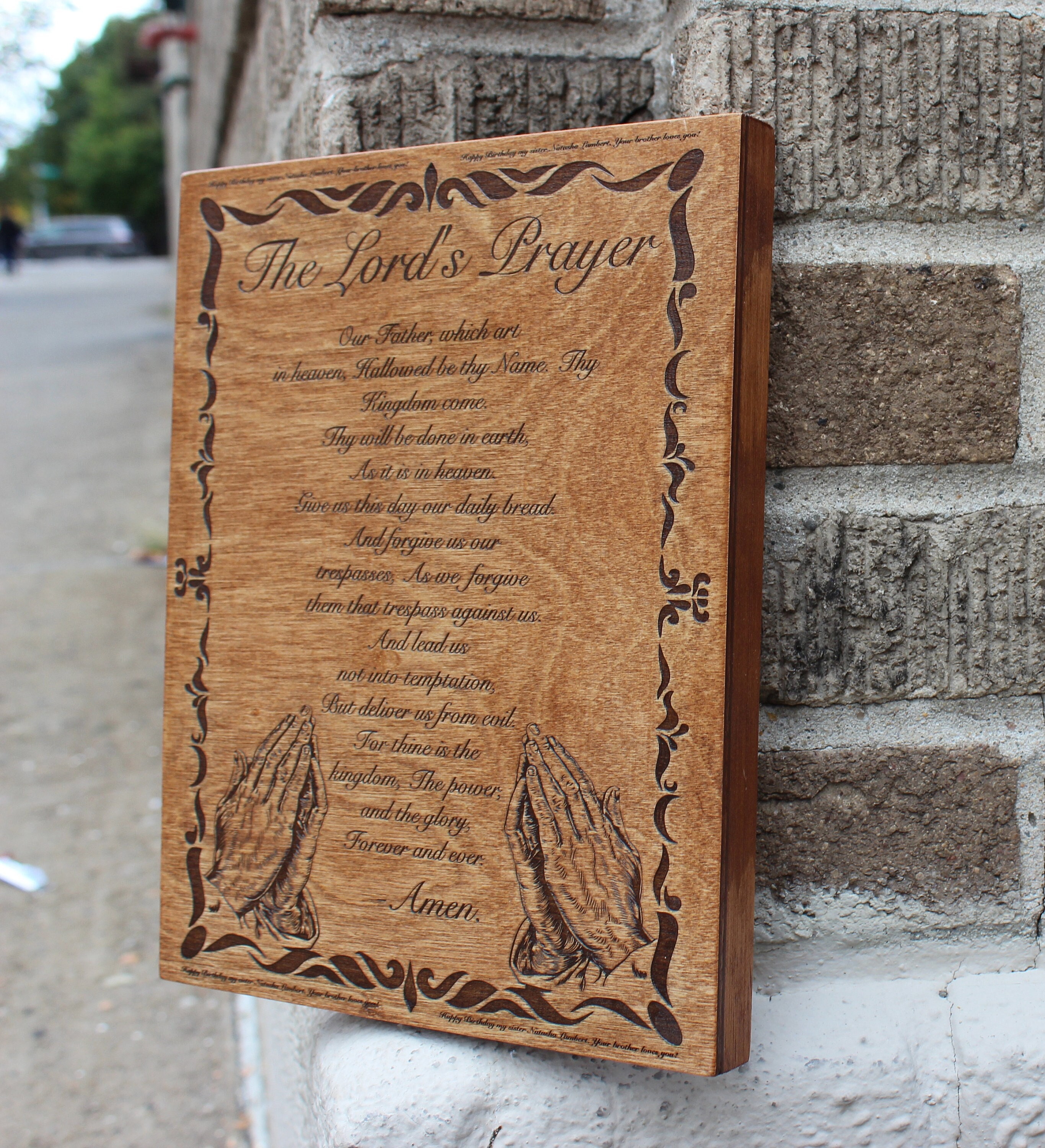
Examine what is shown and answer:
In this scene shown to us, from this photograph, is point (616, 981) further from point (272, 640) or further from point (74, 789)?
point (74, 789)

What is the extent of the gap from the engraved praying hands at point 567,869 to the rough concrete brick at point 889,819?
14 centimetres

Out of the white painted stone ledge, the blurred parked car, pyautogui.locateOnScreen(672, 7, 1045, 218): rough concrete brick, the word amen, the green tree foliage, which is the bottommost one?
the white painted stone ledge

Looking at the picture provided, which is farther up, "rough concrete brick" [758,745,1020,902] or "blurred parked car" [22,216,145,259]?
"blurred parked car" [22,216,145,259]

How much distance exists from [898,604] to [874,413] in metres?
0.14

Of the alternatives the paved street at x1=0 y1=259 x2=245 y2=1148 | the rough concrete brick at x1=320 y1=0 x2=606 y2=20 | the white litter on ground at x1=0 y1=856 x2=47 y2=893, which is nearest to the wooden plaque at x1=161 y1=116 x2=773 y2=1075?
the rough concrete brick at x1=320 y1=0 x2=606 y2=20

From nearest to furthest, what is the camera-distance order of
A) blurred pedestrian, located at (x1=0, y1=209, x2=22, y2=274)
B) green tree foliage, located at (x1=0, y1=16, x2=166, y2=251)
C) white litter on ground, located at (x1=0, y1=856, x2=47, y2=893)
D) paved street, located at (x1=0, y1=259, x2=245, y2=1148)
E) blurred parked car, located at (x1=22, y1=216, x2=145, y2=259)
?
1. paved street, located at (x1=0, y1=259, x2=245, y2=1148)
2. white litter on ground, located at (x1=0, y1=856, x2=47, y2=893)
3. blurred pedestrian, located at (x1=0, y1=209, x2=22, y2=274)
4. blurred parked car, located at (x1=22, y1=216, x2=145, y2=259)
5. green tree foliage, located at (x1=0, y1=16, x2=166, y2=251)

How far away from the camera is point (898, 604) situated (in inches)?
29.0

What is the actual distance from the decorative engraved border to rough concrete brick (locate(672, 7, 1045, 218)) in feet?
0.37

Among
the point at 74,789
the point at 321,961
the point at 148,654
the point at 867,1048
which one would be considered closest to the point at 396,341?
the point at 321,961

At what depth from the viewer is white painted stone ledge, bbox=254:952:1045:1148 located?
2.29 ft

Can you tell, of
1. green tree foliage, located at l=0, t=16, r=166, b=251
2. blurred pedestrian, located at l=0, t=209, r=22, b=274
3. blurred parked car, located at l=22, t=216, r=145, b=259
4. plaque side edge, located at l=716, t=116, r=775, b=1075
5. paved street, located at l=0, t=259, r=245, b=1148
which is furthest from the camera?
green tree foliage, located at l=0, t=16, r=166, b=251

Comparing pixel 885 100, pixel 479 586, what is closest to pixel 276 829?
pixel 479 586

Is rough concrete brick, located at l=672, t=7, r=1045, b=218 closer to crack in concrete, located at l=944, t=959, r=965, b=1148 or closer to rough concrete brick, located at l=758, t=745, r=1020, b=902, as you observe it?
rough concrete brick, located at l=758, t=745, r=1020, b=902

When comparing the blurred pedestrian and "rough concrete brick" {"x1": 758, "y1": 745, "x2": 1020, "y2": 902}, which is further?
the blurred pedestrian
